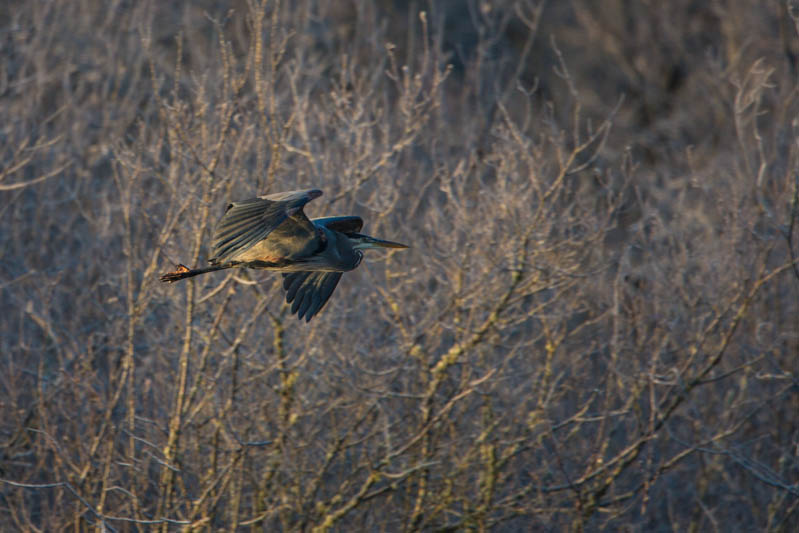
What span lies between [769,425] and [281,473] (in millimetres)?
4078

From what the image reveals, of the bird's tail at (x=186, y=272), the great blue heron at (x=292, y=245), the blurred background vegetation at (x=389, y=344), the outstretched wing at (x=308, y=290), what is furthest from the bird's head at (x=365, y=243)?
the bird's tail at (x=186, y=272)

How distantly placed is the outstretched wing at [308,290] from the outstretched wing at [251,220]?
2.17 feet

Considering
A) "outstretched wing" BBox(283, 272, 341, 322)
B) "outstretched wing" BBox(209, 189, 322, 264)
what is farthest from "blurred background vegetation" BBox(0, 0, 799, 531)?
"outstretched wing" BBox(209, 189, 322, 264)

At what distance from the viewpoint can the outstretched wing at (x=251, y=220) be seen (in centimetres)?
567

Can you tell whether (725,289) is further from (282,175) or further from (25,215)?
(25,215)

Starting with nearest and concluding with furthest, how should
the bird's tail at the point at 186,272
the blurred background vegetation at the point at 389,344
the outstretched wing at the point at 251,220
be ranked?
the outstretched wing at the point at 251,220 → the bird's tail at the point at 186,272 → the blurred background vegetation at the point at 389,344

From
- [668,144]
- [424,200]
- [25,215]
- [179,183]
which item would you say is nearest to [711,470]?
[424,200]

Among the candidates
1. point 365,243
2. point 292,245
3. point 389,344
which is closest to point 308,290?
point 292,245

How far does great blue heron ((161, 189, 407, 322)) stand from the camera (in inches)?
225

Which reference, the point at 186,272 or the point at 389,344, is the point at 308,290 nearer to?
the point at 186,272

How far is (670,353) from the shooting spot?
8.21 metres

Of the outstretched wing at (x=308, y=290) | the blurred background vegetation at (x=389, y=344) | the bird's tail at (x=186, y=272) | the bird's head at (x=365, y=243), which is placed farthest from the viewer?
the blurred background vegetation at (x=389, y=344)

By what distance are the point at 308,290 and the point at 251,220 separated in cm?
91

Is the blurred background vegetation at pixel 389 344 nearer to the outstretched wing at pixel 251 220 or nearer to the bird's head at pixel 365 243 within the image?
the bird's head at pixel 365 243
